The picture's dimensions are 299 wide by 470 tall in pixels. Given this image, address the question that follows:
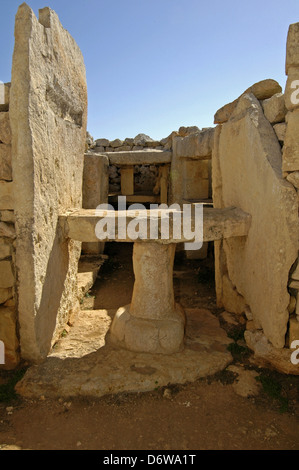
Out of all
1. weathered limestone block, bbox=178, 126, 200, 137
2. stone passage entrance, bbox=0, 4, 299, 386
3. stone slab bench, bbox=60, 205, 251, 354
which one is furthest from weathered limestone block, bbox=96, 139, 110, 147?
stone slab bench, bbox=60, 205, 251, 354

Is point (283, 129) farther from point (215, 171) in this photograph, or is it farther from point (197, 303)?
point (197, 303)

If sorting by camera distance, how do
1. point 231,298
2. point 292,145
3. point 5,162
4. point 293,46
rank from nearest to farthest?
1. point 293,46
2. point 292,145
3. point 5,162
4. point 231,298

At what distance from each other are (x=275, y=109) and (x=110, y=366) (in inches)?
122

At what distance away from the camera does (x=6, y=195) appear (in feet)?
9.57

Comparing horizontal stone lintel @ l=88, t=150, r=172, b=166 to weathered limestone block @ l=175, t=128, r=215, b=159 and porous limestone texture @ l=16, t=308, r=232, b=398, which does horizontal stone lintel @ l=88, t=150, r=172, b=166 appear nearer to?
weathered limestone block @ l=175, t=128, r=215, b=159

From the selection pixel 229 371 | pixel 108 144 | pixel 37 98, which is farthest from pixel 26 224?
pixel 108 144

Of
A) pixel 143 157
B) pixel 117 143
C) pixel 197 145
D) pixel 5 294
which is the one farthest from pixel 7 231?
pixel 117 143

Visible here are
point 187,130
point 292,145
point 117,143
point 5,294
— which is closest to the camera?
point 292,145

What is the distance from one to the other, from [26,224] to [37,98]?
1155 mm

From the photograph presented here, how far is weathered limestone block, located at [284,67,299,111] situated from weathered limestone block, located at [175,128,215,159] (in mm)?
3588

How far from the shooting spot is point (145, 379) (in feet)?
9.91

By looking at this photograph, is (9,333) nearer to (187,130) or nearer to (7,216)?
(7,216)

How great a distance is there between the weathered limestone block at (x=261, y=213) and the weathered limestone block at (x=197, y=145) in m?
2.38

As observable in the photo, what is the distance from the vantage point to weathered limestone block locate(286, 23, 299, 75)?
2.65 m
